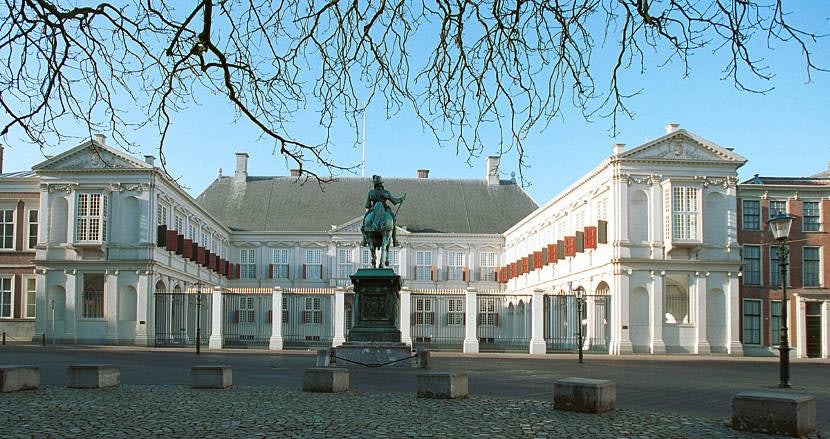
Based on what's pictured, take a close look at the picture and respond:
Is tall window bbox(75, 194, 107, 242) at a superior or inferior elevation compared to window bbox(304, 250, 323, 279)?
superior

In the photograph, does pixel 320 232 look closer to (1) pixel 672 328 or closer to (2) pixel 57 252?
(2) pixel 57 252

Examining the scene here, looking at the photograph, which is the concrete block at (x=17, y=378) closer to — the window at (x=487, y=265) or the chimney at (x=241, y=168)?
the window at (x=487, y=265)

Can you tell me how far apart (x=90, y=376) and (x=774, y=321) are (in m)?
36.1

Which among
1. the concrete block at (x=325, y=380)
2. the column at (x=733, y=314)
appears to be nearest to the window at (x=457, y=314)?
the column at (x=733, y=314)

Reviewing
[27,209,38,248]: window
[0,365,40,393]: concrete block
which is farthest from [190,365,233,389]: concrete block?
[27,209,38,248]: window

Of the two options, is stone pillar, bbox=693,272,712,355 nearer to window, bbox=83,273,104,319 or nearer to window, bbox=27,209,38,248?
window, bbox=83,273,104,319

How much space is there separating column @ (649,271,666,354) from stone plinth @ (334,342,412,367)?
2041 centimetres

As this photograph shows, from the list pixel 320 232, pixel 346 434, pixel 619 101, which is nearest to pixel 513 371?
pixel 346 434

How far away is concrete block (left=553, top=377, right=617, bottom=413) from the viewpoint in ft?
39.1

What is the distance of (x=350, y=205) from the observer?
2699 inches

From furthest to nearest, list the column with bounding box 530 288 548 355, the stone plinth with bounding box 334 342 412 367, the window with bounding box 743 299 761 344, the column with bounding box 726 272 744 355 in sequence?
the window with bounding box 743 299 761 344 < the column with bounding box 726 272 744 355 < the column with bounding box 530 288 548 355 < the stone plinth with bounding box 334 342 412 367

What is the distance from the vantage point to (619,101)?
20.8 ft

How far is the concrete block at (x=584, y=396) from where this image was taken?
11906 millimetres

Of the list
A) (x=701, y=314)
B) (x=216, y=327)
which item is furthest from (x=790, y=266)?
(x=216, y=327)
